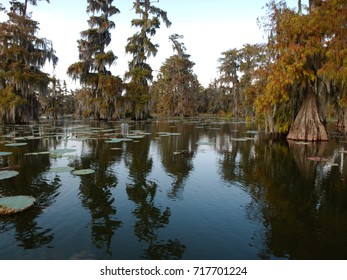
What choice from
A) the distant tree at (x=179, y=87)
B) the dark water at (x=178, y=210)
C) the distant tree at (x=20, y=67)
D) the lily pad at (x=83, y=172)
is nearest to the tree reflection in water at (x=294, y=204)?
the dark water at (x=178, y=210)

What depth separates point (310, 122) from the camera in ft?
57.7

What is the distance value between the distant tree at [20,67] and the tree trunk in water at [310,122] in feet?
85.3

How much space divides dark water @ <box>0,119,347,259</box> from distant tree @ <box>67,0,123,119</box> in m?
27.1

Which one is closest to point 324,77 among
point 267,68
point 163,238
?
point 267,68

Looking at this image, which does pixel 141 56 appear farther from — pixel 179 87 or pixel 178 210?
pixel 178 210

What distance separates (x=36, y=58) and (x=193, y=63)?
134ft

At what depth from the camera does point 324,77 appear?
15.4m

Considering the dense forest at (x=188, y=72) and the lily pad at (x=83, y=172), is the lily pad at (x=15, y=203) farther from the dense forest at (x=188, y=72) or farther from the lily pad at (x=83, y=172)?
the dense forest at (x=188, y=72)

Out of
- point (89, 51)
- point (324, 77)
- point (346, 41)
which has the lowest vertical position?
point (324, 77)

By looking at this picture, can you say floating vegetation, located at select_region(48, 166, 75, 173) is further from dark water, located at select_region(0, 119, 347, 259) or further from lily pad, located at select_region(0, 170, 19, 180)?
lily pad, located at select_region(0, 170, 19, 180)

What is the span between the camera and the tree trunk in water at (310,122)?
1745cm

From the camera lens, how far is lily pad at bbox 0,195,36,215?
5.52 meters
